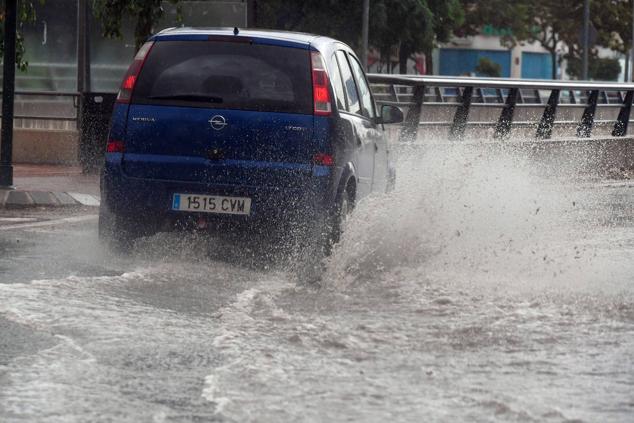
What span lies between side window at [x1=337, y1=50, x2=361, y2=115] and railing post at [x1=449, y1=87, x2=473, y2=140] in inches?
367

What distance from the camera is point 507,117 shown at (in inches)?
861

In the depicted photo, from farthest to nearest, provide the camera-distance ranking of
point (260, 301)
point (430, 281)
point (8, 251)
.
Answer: point (8, 251) < point (430, 281) < point (260, 301)

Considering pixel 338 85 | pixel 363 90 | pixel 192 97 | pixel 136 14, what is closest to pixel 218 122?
pixel 192 97

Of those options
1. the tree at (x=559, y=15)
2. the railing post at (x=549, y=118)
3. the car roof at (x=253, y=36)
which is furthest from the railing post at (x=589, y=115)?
the tree at (x=559, y=15)

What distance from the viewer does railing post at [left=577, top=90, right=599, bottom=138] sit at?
79.3 ft

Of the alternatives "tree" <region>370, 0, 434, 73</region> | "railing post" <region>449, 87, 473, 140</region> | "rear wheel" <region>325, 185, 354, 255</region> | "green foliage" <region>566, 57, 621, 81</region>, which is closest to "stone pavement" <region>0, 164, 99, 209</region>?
"railing post" <region>449, 87, 473, 140</region>

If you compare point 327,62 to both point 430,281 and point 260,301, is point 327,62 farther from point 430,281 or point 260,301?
point 260,301

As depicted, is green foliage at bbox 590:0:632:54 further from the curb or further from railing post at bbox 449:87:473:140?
the curb

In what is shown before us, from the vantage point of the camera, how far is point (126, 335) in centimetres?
727

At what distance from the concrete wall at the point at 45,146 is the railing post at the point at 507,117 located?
235 inches

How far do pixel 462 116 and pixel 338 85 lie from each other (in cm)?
1034

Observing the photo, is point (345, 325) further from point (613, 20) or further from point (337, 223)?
point (613, 20)

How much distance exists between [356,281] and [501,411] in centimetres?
400

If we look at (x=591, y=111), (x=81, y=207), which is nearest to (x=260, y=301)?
(x=81, y=207)
